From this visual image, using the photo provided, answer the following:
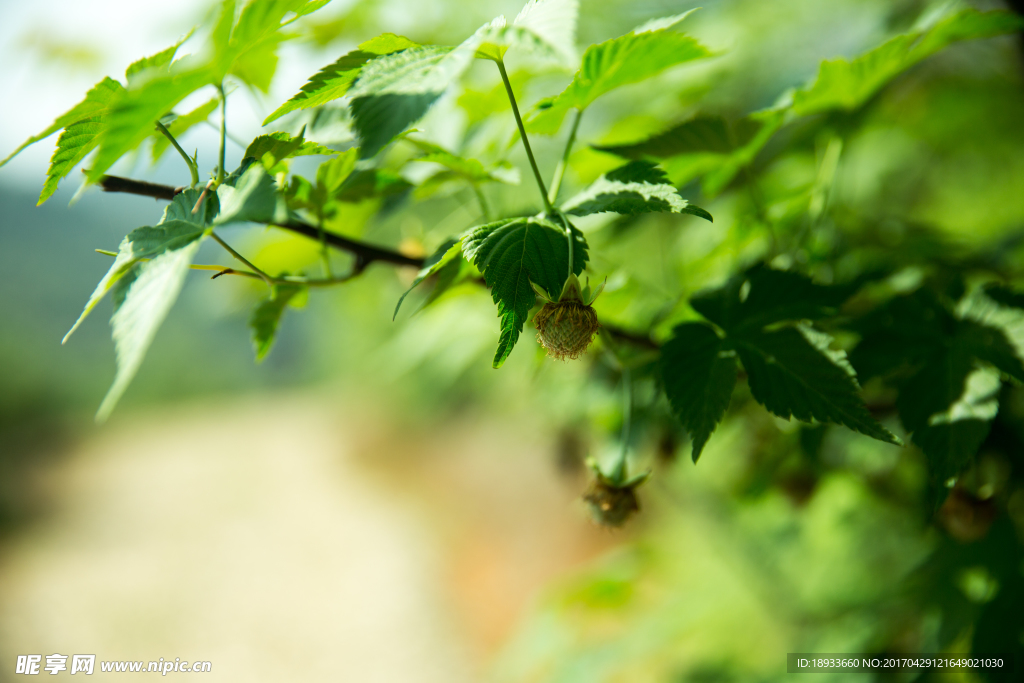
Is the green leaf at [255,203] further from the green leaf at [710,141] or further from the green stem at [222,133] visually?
the green leaf at [710,141]

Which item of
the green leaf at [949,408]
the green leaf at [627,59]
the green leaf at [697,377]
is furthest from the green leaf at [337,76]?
the green leaf at [949,408]

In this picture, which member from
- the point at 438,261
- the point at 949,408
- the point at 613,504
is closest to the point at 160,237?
the point at 438,261

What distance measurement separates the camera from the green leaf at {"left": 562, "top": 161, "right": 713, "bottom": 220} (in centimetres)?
30

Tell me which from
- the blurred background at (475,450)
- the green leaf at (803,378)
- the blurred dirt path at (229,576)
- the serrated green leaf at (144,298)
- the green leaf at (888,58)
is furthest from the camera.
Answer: the blurred dirt path at (229,576)

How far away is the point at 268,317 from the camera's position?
42 cm

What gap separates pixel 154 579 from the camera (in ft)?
12.1

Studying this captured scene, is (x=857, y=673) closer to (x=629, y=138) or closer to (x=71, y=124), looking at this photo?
(x=629, y=138)

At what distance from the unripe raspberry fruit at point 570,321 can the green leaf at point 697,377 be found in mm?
81

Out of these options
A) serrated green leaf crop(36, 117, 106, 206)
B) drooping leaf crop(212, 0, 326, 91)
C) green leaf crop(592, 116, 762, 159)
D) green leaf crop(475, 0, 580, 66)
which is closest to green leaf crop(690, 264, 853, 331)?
green leaf crop(592, 116, 762, 159)

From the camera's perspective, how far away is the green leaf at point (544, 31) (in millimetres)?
256

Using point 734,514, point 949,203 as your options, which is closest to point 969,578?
point 734,514

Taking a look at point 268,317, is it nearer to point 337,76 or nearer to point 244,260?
point 244,260

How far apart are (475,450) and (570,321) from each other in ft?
20.3

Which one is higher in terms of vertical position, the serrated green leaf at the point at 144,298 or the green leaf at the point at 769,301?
the serrated green leaf at the point at 144,298
